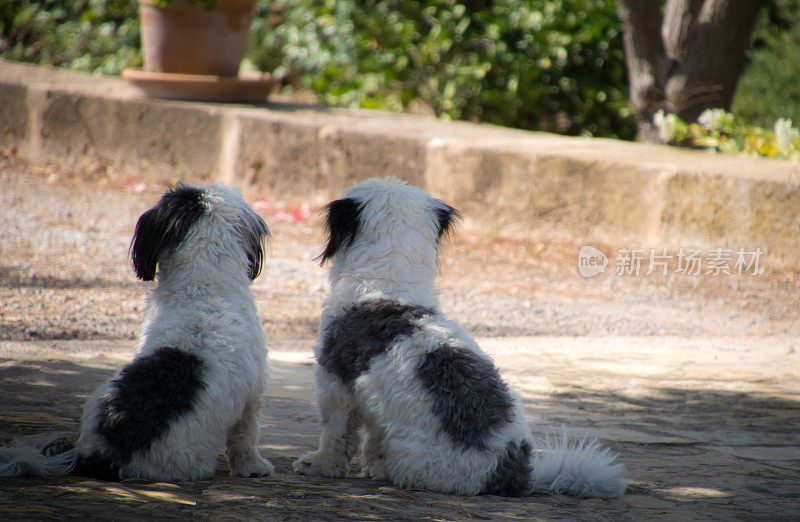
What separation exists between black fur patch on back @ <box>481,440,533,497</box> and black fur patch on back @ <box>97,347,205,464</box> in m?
1.15

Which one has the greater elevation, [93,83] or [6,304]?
[93,83]

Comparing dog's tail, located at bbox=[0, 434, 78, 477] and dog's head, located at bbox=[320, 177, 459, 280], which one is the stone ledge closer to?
dog's head, located at bbox=[320, 177, 459, 280]

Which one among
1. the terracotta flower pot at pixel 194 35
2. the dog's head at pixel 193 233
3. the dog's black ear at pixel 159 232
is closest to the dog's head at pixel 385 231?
the dog's head at pixel 193 233

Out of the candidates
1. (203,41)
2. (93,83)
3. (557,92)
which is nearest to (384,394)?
(203,41)

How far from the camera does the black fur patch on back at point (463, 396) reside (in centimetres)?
307

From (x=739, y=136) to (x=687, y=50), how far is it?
1383mm

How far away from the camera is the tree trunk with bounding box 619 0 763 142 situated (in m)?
9.79

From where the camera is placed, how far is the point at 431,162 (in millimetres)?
8820

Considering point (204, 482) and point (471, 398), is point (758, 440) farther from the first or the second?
point (204, 482)

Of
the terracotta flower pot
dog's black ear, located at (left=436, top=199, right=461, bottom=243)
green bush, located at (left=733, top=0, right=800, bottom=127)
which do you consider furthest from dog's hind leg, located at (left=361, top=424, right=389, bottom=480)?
green bush, located at (left=733, top=0, right=800, bottom=127)

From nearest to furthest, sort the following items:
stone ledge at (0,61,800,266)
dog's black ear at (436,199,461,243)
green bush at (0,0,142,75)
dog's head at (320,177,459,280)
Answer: dog's head at (320,177,459,280) → dog's black ear at (436,199,461,243) → stone ledge at (0,61,800,266) → green bush at (0,0,142,75)

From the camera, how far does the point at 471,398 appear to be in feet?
10.1

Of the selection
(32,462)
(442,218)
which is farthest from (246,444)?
(442,218)

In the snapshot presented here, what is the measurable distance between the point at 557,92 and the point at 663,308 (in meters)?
6.70
